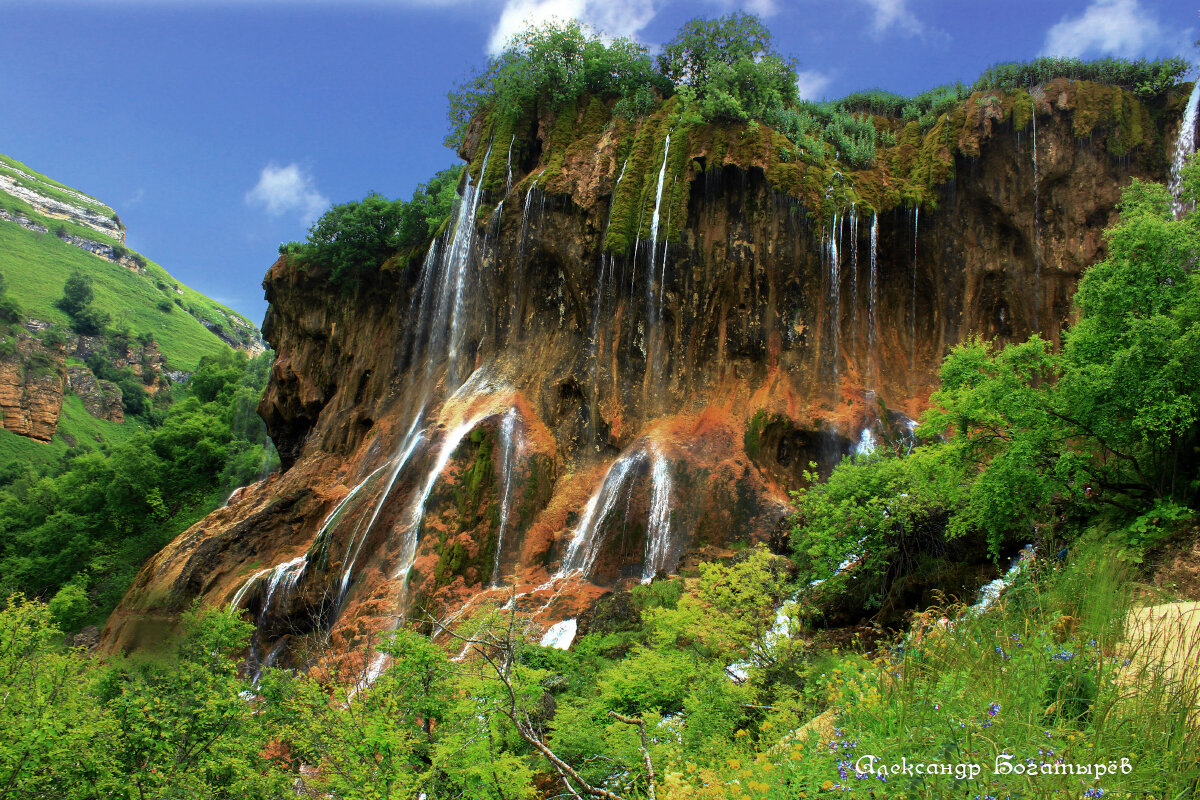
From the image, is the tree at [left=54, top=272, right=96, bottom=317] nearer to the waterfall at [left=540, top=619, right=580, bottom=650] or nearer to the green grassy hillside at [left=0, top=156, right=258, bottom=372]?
the green grassy hillside at [left=0, top=156, right=258, bottom=372]

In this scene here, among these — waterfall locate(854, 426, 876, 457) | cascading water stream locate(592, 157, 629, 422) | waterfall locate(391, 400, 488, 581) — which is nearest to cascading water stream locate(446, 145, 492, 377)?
waterfall locate(391, 400, 488, 581)

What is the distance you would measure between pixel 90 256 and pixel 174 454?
121m

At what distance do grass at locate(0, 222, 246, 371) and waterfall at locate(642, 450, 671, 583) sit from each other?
108983 millimetres

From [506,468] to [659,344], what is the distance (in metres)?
7.12

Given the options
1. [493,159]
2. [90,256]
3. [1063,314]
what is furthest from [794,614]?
[90,256]

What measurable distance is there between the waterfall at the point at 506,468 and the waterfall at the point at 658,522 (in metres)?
4.65

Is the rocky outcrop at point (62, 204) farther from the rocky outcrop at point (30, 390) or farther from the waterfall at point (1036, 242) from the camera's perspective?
the waterfall at point (1036, 242)

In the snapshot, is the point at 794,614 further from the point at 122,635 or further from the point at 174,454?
the point at 174,454

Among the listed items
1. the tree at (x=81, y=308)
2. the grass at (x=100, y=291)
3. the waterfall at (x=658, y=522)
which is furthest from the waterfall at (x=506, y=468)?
the tree at (x=81, y=308)

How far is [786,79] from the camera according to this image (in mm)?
28969

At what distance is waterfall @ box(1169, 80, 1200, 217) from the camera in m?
22.0

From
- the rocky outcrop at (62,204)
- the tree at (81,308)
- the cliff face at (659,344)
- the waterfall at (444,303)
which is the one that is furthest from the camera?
the rocky outcrop at (62,204)

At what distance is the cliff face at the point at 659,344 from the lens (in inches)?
856

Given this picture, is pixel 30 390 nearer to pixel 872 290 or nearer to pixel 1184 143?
pixel 872 290
